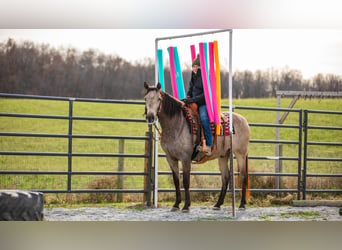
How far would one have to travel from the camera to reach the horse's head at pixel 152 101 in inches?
222

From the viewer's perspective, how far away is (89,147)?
711 cm

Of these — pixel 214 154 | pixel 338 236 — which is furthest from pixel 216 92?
pixel 338 236

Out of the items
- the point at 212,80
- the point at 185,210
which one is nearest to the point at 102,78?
the point at 212,80

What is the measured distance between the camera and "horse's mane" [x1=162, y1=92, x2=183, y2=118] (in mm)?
5906

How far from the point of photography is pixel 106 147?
7.27 meters

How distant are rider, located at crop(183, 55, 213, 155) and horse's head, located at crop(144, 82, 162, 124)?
434 millimetres

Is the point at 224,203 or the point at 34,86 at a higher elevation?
the point at 34,86

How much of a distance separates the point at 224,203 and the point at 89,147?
1.73 m

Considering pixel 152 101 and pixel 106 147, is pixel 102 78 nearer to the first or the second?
pixel 106 147

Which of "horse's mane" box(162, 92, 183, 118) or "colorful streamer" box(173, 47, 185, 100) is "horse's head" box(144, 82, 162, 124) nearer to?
"horse's mane" box(162, 92, 183, 118)

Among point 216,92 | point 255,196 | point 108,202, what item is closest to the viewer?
point 216,92

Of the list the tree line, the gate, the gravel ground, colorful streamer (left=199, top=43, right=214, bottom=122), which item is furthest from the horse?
the gate

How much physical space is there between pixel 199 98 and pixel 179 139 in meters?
0.46
